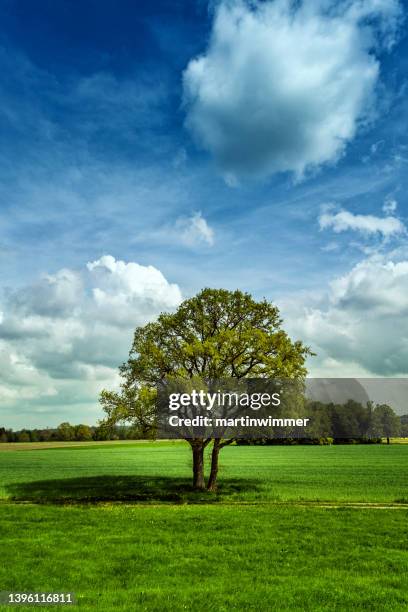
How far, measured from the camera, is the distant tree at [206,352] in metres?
34.5

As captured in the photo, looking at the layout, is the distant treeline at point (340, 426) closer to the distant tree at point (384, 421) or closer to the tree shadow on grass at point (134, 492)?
the distant tree at point (384, 421)

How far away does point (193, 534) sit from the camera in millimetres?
19203

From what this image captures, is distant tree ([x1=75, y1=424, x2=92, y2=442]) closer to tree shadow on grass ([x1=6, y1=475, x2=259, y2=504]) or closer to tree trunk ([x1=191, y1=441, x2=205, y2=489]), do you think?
tree shadow on grass ([x1=6, y1=475, x2=259, y2=504])

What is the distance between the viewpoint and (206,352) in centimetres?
3425

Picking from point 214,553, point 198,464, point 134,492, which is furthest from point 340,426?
point 214,553

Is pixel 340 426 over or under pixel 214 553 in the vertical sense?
→ over

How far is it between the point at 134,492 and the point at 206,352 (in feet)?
35.4

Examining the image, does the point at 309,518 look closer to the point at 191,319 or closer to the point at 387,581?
the point at 387,581

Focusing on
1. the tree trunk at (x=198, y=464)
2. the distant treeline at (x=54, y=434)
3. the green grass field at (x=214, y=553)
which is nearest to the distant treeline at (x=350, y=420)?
the tree trunk at (x=198, y=464)

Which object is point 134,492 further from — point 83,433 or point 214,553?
point 83,433

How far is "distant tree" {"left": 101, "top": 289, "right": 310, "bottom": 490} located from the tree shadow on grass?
2350mm

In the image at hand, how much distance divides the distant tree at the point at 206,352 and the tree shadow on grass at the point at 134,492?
2350 mm

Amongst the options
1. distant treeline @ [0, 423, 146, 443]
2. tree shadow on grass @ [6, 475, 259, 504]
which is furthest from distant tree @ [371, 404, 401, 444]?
distant treeline @ [0, 423, 146, 443]

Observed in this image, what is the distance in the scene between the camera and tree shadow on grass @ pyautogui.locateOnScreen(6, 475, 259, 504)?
31500 mm
